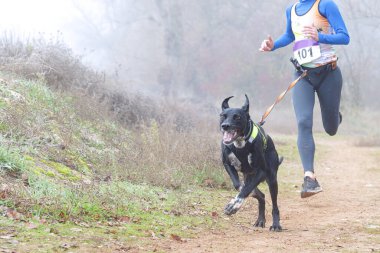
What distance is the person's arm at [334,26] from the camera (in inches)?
235

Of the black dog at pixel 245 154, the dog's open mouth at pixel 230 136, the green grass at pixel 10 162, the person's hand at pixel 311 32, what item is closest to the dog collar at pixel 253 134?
the black dog at pixel 245 154

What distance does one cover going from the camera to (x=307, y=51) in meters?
6.12

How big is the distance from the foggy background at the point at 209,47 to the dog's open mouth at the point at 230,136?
27.8 metres

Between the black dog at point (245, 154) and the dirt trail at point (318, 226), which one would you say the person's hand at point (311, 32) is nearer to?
the black dog at point (245, 154)

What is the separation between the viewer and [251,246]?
189 inches

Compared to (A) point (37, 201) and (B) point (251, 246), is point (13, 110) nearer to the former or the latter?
(A) point (37, 201)

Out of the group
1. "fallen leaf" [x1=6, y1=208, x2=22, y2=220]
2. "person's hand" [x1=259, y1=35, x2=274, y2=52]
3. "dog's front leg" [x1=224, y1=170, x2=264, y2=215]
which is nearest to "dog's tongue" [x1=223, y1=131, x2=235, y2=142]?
"dog's front leg" [x1=224, y1=170, x2=264, y2=215]

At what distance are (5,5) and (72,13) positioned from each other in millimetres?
9503

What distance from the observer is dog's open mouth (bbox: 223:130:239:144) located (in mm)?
5527

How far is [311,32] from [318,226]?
6.25 ft

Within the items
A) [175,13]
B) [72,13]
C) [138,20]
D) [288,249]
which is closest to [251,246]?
[288,249]

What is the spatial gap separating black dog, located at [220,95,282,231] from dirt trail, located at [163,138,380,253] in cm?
35

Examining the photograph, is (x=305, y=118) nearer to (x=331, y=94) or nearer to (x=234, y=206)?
(x=331, y=94)

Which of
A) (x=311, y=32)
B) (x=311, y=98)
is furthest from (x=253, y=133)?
(x=311, y=32)
